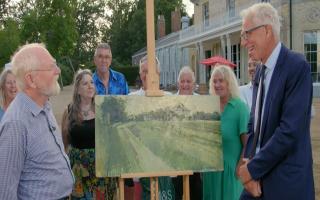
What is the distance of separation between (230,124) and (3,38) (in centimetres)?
1686

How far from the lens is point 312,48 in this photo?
23.1 meters

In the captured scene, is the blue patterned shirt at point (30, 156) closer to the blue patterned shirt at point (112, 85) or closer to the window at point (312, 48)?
the blue patterned shirt at point (112, 85)

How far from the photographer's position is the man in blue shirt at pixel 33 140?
252cm

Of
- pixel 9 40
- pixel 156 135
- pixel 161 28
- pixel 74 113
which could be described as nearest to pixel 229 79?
pixel 156 135

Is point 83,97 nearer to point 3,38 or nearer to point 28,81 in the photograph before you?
point 28,81

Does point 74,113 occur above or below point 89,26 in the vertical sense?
below

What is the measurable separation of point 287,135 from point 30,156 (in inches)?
60.0

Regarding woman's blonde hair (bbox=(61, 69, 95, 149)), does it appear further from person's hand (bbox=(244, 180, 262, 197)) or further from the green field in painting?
person's hand (bbox=(244, 180, 262, 197))

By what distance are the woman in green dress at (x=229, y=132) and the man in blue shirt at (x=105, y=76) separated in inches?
47.0

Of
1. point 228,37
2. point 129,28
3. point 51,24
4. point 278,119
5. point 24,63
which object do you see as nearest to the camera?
point 24,63

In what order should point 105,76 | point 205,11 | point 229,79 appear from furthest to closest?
point 205,11 → point 105,76 → point 229,79

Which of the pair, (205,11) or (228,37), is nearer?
(228,37)

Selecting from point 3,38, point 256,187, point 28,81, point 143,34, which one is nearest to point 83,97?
point 28,81

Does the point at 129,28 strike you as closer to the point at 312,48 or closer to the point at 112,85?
the point at 312,48
